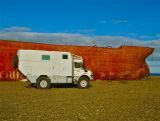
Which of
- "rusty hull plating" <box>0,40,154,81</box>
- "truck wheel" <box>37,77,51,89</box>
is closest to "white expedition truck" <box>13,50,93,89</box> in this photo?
"truck wheel" <box>37,77,51,89</box>

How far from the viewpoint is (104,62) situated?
50594 mm

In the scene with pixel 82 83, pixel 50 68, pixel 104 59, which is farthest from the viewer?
pixel 104 59

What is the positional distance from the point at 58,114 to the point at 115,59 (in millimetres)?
37123

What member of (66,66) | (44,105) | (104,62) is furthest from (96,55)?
(44,105)

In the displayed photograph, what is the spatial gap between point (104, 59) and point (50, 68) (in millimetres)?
19567

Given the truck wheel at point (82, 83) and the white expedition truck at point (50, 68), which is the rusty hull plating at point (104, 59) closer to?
the white expedition truck at point (50, 68)

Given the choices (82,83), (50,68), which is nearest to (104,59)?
(82,83)

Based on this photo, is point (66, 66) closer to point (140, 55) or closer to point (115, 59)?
point (115, 59)

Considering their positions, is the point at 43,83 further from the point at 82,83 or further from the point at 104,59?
the point at 104,59

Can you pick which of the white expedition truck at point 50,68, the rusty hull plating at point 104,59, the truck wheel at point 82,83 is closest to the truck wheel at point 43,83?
the white expedition truck at point 50,68

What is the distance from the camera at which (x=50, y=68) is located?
32125mm

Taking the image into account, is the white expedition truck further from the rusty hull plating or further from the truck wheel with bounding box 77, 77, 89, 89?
the rusty hull plating

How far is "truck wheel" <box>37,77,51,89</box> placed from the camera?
3158cm

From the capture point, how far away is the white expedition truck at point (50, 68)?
3141cm
